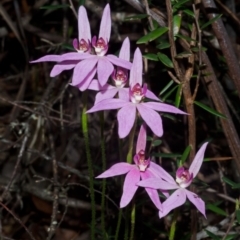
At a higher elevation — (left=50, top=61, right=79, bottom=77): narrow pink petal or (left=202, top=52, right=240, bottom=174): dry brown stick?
(left=50, top=61, right=79, bottom=77): narrow pink petal

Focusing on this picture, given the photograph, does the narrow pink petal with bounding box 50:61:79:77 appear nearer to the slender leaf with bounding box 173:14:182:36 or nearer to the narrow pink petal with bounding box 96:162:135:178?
the narrow pink petal with bounding box 96:162:135:178

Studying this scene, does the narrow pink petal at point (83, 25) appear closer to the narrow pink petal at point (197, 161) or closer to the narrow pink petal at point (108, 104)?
the narrow pink petal at point (108, 104)

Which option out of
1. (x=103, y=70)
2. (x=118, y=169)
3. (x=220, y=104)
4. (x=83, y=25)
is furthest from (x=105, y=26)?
(x=220, y=104)

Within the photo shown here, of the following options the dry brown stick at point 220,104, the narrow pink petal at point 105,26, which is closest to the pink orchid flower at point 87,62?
the narrow pink petal at point 105,26

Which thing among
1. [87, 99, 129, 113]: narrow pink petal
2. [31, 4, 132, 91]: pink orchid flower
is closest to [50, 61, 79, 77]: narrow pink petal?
[31, 4, 132, 91]: pink orchid flower

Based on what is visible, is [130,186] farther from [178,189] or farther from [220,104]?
[220,104]

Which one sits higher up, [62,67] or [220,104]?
[62,67]
